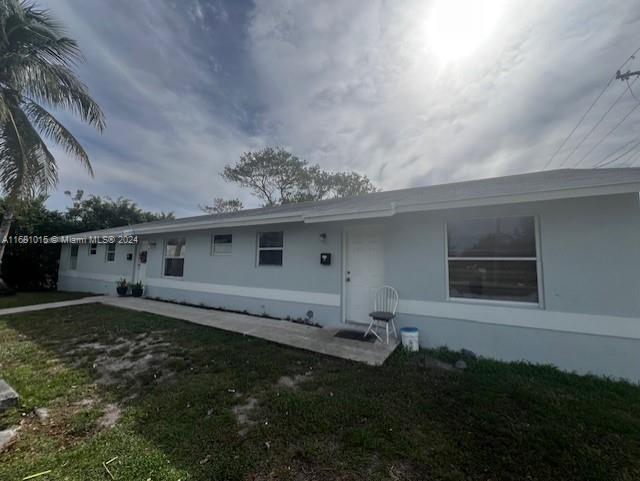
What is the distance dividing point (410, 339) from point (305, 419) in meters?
2.51

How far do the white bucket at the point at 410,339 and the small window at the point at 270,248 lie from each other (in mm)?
3276

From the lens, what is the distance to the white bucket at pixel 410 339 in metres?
4.30

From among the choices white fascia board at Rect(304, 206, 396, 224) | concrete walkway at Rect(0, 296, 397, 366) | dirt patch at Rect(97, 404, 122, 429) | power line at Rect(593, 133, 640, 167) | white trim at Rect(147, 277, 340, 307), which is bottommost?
dirt patch at Rect(97, 404, 122, 429)

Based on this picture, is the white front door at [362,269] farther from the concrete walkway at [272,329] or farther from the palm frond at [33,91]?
the palm frond at [33,91]

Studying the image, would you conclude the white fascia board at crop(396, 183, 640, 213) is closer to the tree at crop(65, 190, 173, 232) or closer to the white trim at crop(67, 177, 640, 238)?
the white trim at crop(67, 177, 640, 238)

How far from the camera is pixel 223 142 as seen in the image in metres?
9.17

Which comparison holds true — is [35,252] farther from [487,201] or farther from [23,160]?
[487,201]

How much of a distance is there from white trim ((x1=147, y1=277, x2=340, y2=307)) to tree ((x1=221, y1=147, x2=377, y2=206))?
11328 millimetres

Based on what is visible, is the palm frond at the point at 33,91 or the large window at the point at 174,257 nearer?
the palm frond at the point at 33,91

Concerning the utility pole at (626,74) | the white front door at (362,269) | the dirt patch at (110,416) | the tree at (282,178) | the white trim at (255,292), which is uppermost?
the tree at (282,178)

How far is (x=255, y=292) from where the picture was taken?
21.7 feet

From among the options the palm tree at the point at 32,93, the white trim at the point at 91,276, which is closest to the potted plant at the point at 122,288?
the white trim at the point at 91,276

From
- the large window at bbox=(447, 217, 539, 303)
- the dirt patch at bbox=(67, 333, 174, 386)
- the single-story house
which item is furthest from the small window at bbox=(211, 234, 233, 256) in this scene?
the large window at bbox=(447, 217, 539, 303)

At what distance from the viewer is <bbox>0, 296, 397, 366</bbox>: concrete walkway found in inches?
160
